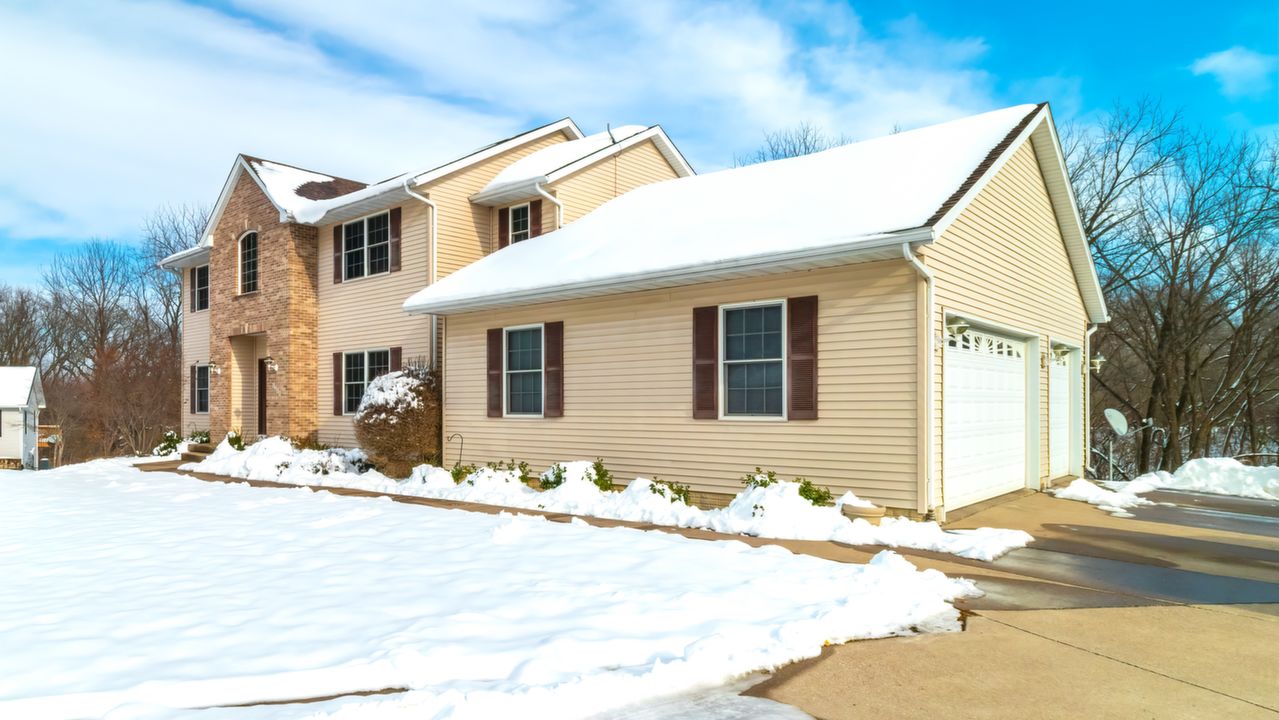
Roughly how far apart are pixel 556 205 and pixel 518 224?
3.96 feet

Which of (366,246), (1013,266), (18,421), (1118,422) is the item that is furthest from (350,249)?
(18,421)

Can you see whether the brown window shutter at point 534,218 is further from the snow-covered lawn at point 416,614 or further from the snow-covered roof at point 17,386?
the snow-covered roof at point 17,386

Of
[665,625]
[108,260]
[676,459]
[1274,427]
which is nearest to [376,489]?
[676,459]

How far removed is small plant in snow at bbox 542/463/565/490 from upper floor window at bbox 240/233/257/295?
11.3m

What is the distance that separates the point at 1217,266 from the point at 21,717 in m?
25.9

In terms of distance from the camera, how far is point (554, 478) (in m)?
10.8

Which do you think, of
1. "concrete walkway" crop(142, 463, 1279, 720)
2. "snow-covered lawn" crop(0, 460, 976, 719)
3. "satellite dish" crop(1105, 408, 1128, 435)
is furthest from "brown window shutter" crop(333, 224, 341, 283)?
"satellite dish" crop(1105, 408, 1128, 435)

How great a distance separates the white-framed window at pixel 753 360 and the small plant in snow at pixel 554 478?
2.53 meters

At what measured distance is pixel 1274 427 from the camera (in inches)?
1050

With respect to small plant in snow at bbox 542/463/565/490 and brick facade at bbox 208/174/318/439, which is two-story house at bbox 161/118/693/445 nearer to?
brick facade at bbox 208/174/318/439

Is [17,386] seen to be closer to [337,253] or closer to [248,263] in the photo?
[248,263]

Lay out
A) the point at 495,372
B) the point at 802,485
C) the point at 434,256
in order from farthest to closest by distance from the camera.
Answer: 1. the point at 434,256
2. the point at 495,372
3. the point at 802,485

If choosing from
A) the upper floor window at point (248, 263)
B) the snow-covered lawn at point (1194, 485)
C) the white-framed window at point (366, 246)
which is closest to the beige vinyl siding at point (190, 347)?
the upper floor window at point (248, 263)

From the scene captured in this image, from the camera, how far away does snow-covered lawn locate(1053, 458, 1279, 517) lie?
1113 cm
